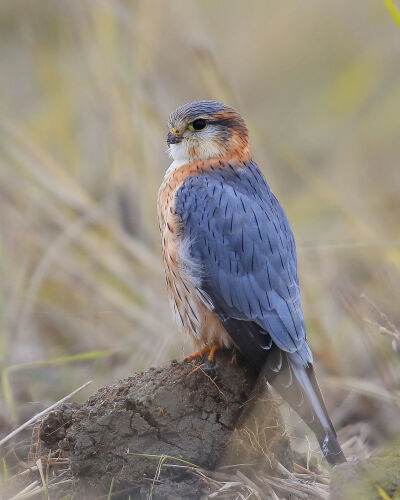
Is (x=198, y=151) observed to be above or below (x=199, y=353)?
above

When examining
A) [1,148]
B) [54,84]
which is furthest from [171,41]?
[1,148]

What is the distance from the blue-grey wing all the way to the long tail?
0.07 meters

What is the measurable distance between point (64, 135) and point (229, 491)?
5.55 metres

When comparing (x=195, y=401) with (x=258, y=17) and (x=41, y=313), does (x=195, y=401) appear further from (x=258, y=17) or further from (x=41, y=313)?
(x=258, y=17)

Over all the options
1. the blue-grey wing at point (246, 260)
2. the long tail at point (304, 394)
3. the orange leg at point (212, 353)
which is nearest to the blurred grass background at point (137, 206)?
the blue-grey wing at point (246, 260)

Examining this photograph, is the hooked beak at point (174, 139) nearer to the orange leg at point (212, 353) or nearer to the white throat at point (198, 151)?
the white throat at point (198, 151)

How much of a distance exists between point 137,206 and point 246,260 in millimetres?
3085

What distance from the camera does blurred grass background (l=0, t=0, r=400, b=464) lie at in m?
6.48

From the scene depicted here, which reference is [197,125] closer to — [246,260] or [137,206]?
[246,260]

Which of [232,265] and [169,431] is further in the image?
[232,265]

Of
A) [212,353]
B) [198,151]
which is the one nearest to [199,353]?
[212,353]

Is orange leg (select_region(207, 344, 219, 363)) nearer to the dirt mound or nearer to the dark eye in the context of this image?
the dirt mound

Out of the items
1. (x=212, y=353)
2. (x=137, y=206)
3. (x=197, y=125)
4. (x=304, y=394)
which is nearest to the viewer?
(x=304, y=394)

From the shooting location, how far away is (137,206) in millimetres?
7672
